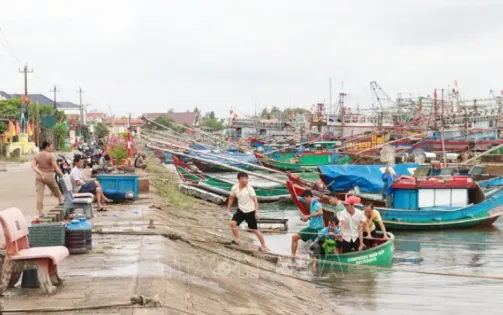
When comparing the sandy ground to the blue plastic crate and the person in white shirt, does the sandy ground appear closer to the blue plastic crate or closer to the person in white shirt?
the person in white shirt

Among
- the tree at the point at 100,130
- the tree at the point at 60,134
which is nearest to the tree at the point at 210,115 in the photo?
the tree at the point at 100,130

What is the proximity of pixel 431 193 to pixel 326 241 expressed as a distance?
32.5ft

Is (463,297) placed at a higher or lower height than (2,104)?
lower

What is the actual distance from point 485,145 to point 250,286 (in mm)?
41675

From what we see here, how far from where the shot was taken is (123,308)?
26.2ft

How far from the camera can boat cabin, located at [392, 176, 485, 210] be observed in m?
24.6

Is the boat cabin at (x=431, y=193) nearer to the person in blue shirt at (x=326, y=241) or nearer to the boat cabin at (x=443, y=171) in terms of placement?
the boat cabin at (x=443, y=171)

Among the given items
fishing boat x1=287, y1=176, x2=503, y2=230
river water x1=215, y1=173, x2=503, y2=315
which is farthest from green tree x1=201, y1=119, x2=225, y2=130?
river water x1=215, y1=173, x2=503, y2=315

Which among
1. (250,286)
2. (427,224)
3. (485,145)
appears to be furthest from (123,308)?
(485,145)

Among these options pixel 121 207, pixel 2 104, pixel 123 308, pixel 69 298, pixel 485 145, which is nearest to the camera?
pixel 123 308

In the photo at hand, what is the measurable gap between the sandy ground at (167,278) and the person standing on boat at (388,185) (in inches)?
346

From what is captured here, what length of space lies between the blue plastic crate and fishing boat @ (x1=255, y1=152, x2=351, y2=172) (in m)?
25.0

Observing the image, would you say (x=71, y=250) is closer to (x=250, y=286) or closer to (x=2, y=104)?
(x=250, y=286)

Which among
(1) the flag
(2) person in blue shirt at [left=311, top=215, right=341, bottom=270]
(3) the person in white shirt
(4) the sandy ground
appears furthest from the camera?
(1) the flag
